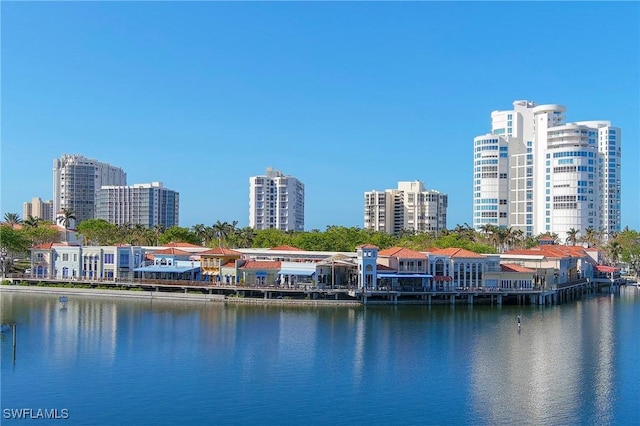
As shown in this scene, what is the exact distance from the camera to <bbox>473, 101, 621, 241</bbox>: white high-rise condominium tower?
463ft

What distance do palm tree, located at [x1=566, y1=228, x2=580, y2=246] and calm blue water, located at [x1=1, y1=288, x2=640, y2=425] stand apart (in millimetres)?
61368

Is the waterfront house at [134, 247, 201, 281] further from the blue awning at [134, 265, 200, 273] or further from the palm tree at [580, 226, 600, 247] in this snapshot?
the palm tree at [580, 226, 600, 247]

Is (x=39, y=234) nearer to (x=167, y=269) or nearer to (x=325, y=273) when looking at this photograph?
(x=167, y=269)

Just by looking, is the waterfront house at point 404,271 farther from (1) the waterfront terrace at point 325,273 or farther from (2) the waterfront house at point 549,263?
(2) the waterfront house at point 549,263

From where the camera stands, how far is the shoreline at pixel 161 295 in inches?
2997

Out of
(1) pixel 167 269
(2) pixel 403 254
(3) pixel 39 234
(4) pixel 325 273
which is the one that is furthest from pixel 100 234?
(2) pixel 403 254

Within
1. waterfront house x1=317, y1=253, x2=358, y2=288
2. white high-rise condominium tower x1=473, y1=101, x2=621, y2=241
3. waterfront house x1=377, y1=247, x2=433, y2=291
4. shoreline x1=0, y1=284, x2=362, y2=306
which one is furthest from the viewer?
white high-rise condominium tower x1=473, y1=101, x2=621, y2=241

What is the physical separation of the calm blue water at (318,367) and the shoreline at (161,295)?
472cm

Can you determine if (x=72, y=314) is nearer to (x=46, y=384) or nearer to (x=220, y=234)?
(x=46, y=384)

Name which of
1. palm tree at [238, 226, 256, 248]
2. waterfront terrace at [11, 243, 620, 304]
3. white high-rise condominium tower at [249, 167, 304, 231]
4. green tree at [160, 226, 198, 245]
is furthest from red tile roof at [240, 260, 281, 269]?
white high-rise condominium tower at [249, 167, 304, 231]

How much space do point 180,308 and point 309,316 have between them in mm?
14165

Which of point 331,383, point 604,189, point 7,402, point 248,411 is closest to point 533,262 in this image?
point 331,383

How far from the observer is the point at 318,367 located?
4634 centimetres

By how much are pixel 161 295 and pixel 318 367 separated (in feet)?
126
